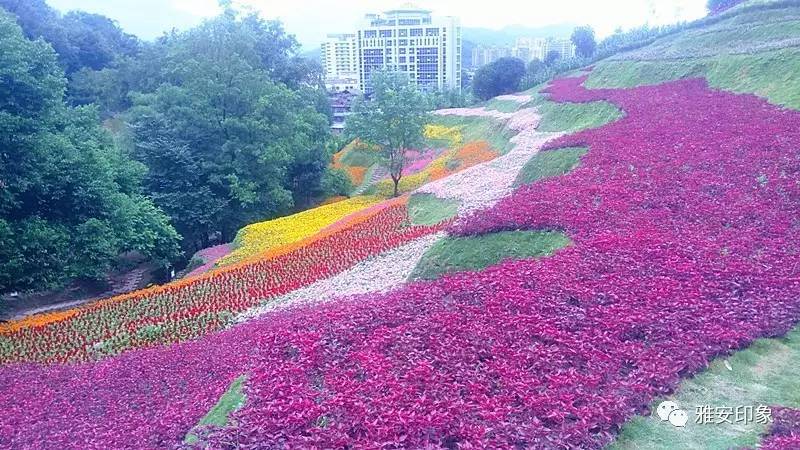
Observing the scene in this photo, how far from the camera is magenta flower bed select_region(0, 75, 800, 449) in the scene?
6.32m

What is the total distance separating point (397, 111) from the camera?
33562mm

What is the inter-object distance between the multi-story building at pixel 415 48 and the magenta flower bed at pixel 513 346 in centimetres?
10927

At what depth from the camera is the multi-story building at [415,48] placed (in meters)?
118

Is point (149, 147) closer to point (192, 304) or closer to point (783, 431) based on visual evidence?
point (192, 304)

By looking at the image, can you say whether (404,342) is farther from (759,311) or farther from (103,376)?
(103,376)

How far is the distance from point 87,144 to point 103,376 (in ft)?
42.6

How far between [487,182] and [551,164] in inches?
95.5

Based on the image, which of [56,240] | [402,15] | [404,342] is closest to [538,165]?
[404,342]

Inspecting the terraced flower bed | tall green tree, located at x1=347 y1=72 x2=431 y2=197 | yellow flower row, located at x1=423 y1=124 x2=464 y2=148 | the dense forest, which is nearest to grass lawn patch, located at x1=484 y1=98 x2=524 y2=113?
yellow flower row, located at x1=423 y1=124 x2=464 y2=148

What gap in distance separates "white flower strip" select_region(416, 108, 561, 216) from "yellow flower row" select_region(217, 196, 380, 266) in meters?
5.80

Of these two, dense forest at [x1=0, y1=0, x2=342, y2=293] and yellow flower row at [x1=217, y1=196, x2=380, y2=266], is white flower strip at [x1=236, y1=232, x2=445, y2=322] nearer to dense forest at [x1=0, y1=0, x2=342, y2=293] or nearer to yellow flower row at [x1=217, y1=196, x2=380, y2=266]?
yellow flower row at [x1=217, y1=196, x2=380, y2=266]

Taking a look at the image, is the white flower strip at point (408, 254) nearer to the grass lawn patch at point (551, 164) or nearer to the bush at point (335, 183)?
the grass lawn patch at point (551, 164)

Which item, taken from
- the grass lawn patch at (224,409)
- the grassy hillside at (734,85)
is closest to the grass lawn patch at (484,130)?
the grassy hillside at (734,85)

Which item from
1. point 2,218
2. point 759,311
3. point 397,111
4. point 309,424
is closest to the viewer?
point 309,424
